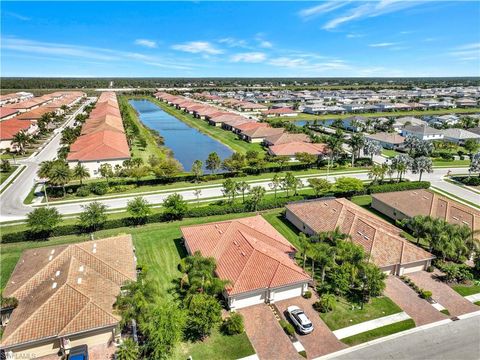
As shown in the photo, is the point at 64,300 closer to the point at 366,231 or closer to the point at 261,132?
the point at 366,231

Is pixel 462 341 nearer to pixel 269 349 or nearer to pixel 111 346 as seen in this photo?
pixel 269 349

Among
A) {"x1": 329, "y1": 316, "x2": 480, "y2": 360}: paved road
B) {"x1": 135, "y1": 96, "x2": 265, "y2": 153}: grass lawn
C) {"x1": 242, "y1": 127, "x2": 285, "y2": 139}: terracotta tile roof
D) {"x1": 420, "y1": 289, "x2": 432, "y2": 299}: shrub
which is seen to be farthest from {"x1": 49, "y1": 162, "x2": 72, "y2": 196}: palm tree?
{"x1": 242, "y1": 127, "x2": 285, "y2": 139}: terracotta tile roof

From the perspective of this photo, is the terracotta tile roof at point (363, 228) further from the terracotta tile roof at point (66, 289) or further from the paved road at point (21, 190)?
the paved road at point (21, 190)

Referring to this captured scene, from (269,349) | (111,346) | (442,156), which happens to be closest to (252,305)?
(269,349)

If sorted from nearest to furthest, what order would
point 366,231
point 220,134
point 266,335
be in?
point 266,335 < point 366,231 < point 220,134

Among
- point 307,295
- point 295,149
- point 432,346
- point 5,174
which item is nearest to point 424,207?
point 432,346

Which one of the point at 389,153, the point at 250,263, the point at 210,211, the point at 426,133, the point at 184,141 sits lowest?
the point at 210,211

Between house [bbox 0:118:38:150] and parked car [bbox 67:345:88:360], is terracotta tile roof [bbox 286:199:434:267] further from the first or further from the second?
house [bbox 0:118:38:150]
